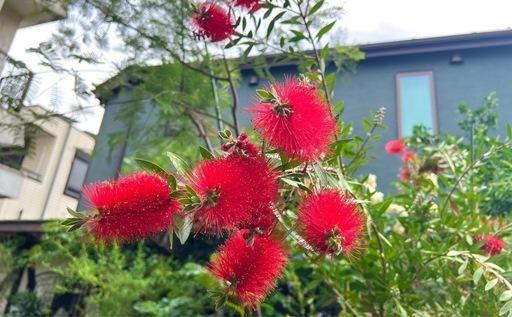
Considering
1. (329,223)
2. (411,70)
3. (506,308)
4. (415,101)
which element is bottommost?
(506,308)

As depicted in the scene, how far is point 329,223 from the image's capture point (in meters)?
0.81

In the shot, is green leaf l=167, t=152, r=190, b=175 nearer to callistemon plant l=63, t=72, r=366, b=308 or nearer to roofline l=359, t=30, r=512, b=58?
callistemon plant l=63, t=72, r=366, b=308

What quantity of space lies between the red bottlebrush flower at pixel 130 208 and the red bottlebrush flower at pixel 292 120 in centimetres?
22

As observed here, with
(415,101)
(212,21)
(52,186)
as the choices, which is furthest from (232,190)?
(52,186)

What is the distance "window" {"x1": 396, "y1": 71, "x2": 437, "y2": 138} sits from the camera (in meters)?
5.43

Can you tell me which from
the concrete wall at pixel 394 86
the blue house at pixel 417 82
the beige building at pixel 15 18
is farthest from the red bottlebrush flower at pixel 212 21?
the blue house at pixel 417 82

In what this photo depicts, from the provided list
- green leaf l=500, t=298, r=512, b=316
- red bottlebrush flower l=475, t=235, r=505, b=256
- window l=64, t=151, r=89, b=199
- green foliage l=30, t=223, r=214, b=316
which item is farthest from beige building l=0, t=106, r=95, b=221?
green leaf l=500, t=298, r=512, b=316

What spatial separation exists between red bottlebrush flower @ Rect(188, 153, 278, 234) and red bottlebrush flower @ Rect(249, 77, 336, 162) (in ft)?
0.22

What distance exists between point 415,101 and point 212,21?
489 centimetres

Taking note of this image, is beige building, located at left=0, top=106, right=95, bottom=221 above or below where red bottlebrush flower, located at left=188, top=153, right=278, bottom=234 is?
above

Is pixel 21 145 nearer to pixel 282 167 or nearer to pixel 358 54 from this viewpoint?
pixel 282 167

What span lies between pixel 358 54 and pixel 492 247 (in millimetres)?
1593

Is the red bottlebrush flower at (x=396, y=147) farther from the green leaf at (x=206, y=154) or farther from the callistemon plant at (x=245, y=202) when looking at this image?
the green leaf at (x=206, y=154)

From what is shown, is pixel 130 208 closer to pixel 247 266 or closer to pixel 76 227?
pixel 76 227
